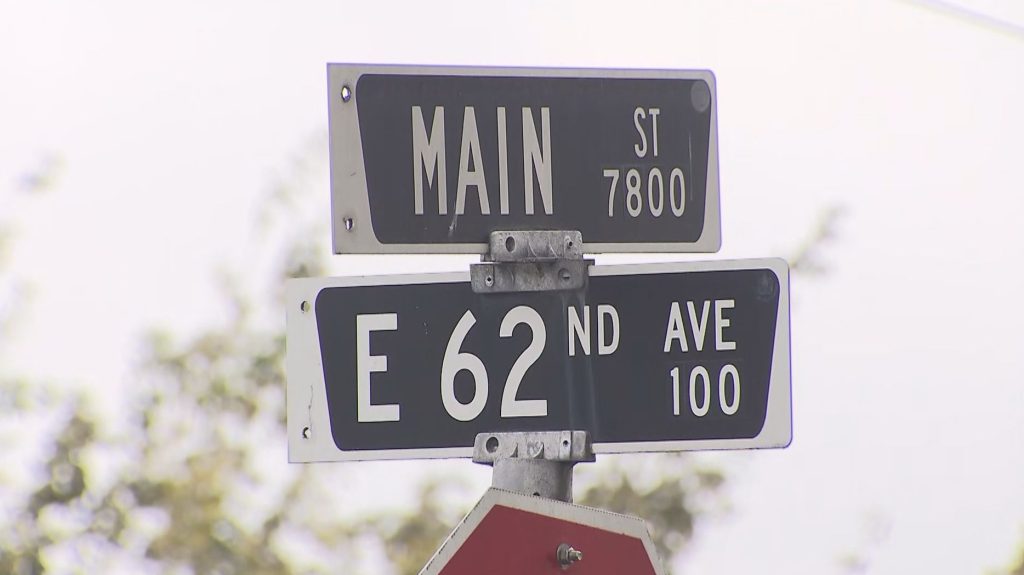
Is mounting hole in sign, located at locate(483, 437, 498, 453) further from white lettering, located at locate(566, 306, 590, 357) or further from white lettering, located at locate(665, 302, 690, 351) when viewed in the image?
white lettering, located at locate(665, 302, 690, 351)

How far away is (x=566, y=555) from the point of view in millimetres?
2223

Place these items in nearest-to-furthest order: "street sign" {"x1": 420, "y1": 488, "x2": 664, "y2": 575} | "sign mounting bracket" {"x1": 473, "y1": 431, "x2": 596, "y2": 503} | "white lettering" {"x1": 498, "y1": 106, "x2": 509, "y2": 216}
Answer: "street sign" {"x1": 420, "y1": 488, "x2": 664, "y2": 575} < "sign mounting bracket" {"x1": 473, "y1": 431, "x2": 596, "y2": 503} < "white lettering" {"x1": 498, "y1": 106, "x2": 509, "y2": 216}

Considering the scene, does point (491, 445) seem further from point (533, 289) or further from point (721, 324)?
point (721, 324)

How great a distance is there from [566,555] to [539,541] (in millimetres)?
43

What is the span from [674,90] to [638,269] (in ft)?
1.05

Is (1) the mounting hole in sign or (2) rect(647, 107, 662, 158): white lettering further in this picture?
(2) rect(647, 107, 662, 158): white lettering

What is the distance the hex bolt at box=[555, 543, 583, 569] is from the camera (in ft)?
7.29

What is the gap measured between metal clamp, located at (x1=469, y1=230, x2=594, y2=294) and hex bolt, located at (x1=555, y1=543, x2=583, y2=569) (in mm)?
501

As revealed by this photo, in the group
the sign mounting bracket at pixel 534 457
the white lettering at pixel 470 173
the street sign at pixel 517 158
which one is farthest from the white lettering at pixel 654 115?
the sign mounting bracket at pixel 534 457

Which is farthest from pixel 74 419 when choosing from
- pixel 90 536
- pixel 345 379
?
pixel 345 379

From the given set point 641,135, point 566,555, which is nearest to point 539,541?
point 566,555

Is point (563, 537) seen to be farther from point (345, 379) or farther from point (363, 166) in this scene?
point (363, 166)

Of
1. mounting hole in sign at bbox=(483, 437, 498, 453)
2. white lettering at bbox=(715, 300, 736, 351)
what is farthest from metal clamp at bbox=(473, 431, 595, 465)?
white lettering at bbox=(715, 300, 736, 351)

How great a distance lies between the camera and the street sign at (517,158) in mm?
2590
